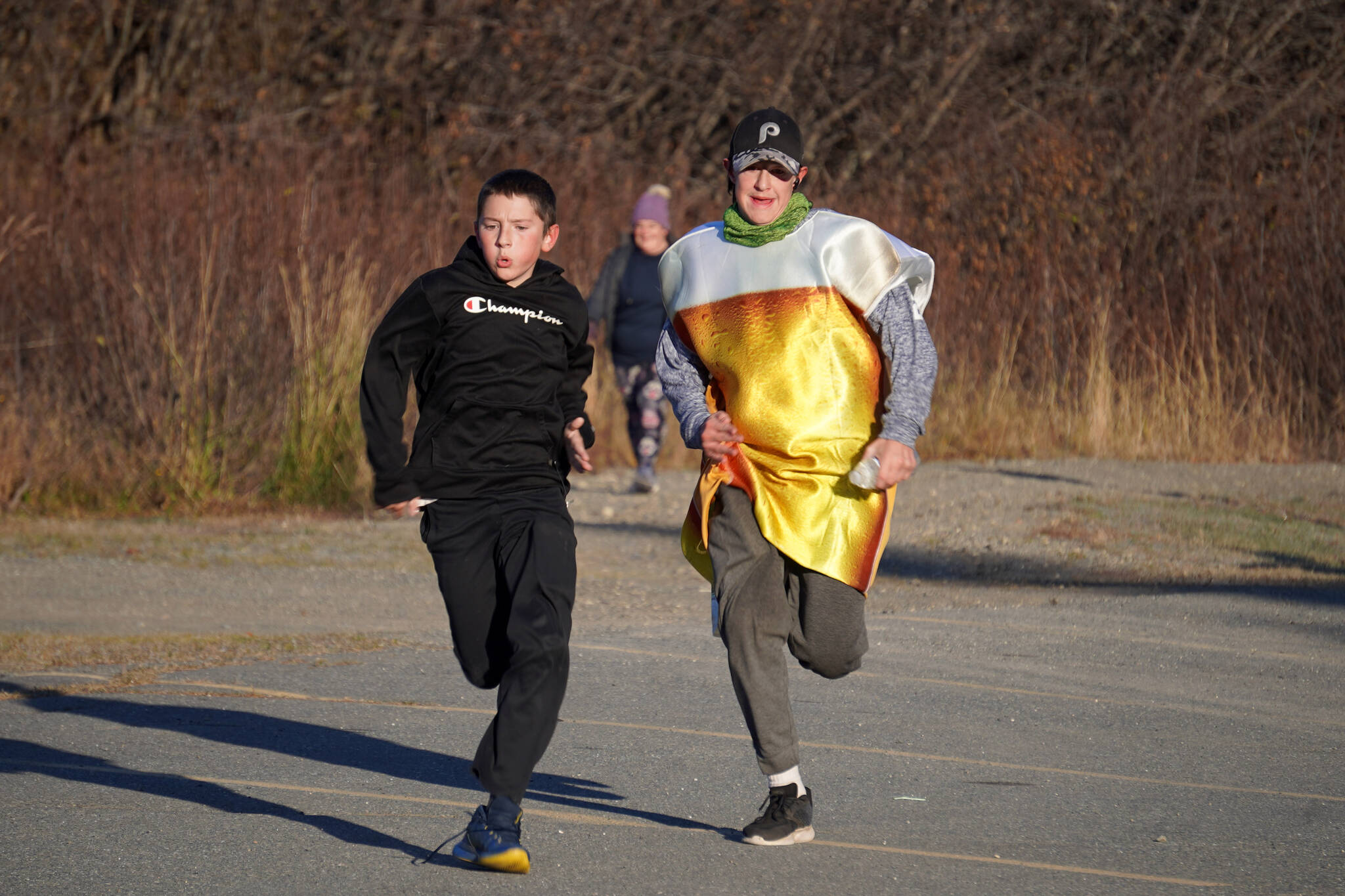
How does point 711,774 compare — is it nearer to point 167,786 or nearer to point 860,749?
point 860,749

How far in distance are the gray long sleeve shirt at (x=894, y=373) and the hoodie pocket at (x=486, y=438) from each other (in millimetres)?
387

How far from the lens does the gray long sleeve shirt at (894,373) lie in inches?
176

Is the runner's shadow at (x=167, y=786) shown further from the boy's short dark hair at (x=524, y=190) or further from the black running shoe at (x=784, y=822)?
the boy's short dark hair at (x=524, y=190)

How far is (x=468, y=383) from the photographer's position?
450cm

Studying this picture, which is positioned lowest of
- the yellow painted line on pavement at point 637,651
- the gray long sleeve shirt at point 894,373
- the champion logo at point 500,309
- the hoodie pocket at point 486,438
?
the yellow painted line on pavement at point 637,651

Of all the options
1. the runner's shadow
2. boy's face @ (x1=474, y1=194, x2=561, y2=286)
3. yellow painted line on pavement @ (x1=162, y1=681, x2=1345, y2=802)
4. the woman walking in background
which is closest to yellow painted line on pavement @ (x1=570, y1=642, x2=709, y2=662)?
yellow painted line on pavement @ (x1=162, y1=681, x2=1345, y2=802)

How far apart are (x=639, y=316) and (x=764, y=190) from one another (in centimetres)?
799

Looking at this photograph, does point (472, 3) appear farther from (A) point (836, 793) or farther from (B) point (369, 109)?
(A) point (836, 793)

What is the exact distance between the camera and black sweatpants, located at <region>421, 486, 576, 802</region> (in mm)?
4203

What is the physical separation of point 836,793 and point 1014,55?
1969 cm

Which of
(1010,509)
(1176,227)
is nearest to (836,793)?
(1010,509)

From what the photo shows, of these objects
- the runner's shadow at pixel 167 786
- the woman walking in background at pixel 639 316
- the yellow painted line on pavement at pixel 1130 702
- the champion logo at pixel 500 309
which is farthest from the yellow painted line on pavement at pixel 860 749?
the woman walking in background at pixel 639 316

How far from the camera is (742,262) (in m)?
4.63

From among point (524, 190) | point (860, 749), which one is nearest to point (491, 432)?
point (524, 190)
